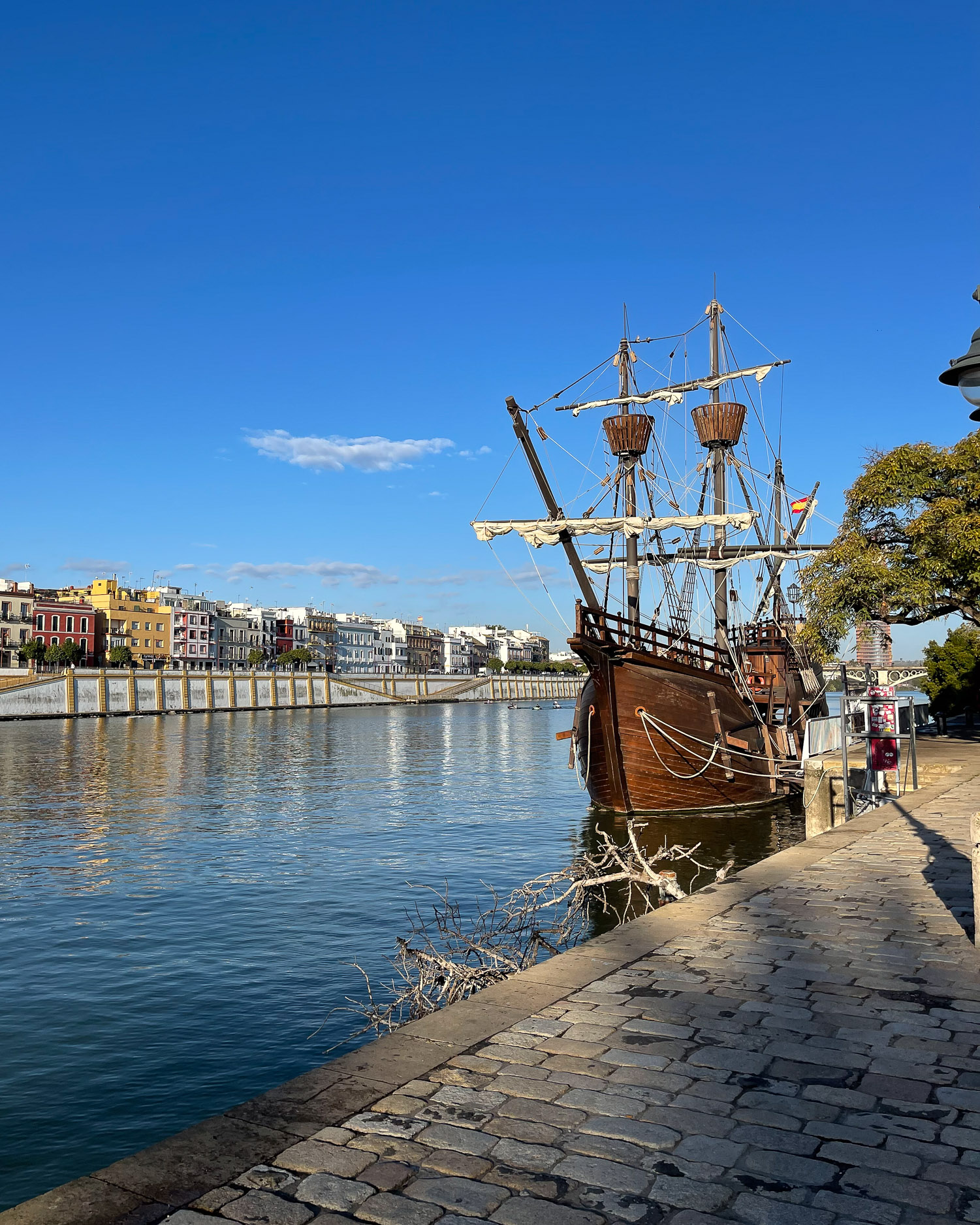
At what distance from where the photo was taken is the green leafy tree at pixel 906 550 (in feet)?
78.4

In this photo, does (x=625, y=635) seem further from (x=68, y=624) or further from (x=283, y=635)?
(x=283, y=635)

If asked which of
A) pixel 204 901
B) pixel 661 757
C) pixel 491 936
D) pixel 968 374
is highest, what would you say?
pixel 968 374

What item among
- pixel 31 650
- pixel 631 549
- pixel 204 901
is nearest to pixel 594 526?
pixel 631 549

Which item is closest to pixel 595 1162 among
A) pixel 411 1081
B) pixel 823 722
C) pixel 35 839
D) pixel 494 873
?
pixel 411 1081

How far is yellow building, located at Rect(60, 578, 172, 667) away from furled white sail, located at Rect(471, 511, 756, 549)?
103 metres

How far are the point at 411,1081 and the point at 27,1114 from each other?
5.73 m

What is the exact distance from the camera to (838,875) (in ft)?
34.9

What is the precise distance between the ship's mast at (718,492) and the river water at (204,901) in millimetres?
8725

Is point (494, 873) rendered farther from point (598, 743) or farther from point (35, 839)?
point (35, 839)

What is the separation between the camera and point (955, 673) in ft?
128

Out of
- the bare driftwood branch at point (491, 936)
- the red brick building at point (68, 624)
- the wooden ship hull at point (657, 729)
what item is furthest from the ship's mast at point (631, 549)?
the red brick building at point (68, 624)

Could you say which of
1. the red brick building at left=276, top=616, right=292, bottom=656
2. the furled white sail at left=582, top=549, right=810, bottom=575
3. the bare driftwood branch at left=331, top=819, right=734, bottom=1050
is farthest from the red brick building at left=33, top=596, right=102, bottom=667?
the bare driftwood branch at left=331, top=819, right=734, bottom=1050

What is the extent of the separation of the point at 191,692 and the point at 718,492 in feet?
251

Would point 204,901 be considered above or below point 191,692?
below
